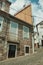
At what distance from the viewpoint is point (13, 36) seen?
70.3ft

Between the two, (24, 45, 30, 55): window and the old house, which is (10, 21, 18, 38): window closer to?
the old house

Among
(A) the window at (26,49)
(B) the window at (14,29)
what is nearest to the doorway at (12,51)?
(B) the window at (14,29)

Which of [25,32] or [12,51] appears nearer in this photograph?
[12,51]

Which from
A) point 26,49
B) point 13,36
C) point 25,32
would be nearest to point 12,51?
point 13,36

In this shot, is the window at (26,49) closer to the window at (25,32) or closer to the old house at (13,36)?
the old house at (13,36)

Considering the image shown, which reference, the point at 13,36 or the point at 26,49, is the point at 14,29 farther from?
→ the point at 26,49

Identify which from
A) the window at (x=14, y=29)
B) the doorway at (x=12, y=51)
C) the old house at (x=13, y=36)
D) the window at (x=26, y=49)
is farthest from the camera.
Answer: the window at (x=26, y=49)

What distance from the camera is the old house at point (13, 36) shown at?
19.9m

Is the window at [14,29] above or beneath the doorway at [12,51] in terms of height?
above

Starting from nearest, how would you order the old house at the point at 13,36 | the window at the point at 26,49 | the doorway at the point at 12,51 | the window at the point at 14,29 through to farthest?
the old house at the point at 13,36 < the doorway at the point at 12,51 < the window at the point at 14,29 < the window at the point at 26,49

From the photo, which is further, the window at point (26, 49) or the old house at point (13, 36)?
the window at point (26, 49)

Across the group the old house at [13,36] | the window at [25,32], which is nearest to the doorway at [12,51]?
the old house at [13,36]

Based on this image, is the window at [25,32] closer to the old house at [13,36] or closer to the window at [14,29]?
the old house at [13,36]

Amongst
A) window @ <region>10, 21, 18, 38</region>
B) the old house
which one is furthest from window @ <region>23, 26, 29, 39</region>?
window @ <region>10, 21, 18, 38</region>
